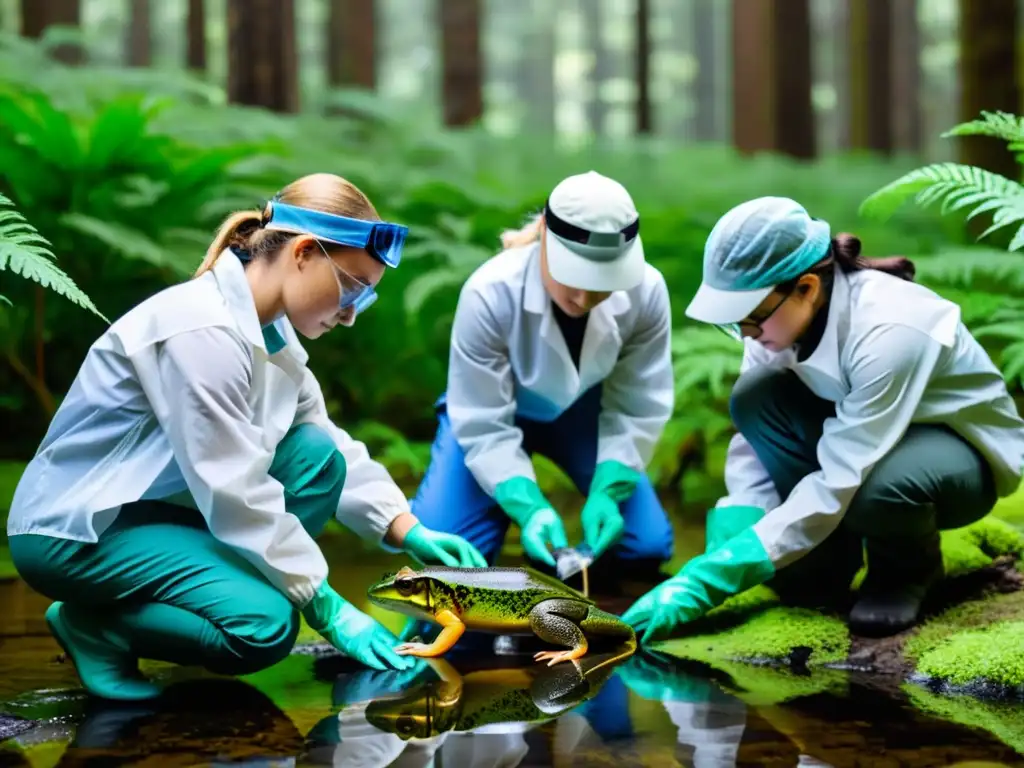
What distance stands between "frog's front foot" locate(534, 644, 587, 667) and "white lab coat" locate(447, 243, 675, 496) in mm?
719

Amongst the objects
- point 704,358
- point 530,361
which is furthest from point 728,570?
point 704,358

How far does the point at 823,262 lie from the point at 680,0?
41.5 meters

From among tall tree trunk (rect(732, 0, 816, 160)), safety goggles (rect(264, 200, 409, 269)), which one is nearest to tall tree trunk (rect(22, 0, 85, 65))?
tall tree trunk (rect(732, 0, 816, 160))

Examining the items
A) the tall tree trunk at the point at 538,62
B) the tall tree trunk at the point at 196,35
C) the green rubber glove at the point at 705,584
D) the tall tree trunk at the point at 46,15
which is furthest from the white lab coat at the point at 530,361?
the tall tree trunk at the point at 538,62

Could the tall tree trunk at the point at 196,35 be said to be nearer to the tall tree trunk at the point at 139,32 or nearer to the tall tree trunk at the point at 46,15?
the tall tree trunk at the point at 46,15

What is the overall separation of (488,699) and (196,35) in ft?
45.7

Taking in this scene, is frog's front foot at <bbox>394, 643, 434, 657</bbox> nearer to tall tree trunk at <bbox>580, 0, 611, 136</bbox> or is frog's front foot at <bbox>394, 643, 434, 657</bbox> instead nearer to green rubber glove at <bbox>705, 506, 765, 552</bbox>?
green rubber glove at <bbox>705, 506, 765, 552</bbox>

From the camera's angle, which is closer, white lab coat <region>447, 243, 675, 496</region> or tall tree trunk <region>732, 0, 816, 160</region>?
white lab coat <region>447, 243, 675, 496</region>

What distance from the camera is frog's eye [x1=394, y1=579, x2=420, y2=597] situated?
10.5ft

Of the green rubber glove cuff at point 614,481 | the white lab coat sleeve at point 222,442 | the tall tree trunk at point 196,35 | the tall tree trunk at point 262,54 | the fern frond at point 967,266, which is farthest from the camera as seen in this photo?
the tall tree trunk at point 196,35

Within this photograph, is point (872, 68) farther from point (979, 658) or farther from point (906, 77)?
point (979, 658)

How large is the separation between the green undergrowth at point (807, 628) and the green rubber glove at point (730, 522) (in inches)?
9.0

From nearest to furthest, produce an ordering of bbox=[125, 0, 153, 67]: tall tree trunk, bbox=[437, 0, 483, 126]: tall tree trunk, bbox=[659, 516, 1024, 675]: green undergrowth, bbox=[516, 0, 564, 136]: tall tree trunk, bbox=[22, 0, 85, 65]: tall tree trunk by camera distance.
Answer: bbox=[659, 516, 1024, 675]: green undergrowth < bbox=[437, 0, 483, 126]: tall tree trunk < bbox=[22, 0, 85, 65]: tall tree trunk < bbox=[125, 0, 153, 67]: tall tree trunk < bbox=[516, 0, 564, 136]: tall tree trunk

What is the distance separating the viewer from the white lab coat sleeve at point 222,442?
2844mm
